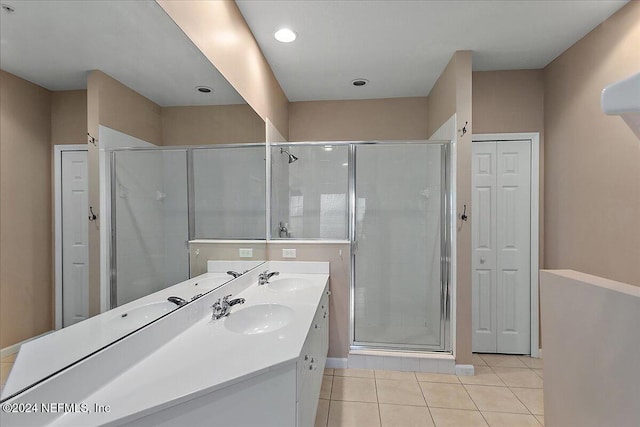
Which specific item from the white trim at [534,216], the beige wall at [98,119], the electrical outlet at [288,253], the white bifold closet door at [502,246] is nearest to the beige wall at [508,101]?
the white trim at [534,216]

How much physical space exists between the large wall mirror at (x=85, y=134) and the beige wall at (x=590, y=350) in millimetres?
1912

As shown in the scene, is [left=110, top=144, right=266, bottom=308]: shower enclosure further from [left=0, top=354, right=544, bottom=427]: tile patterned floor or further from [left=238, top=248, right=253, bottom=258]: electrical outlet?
[left=0, top=354, right=544, bottom=427]: tile patterned floor

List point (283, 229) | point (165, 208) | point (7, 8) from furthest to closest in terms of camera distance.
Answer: point (283, 229), point (165, 208), point (7, 8)

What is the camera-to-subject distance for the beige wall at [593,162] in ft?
6.30

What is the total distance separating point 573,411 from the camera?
4.61 feet

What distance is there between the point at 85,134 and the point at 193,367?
794 mm

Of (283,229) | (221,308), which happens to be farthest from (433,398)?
(283,229)

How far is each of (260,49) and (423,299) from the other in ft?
9.00

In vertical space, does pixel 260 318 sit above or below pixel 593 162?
below

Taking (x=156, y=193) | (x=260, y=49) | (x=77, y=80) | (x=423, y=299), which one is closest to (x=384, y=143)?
(x=260, y=49)

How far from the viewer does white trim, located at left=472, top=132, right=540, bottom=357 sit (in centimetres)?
277

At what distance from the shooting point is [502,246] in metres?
2.85

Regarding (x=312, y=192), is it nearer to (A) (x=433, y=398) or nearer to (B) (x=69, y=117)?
(A) (x=433, y=398)

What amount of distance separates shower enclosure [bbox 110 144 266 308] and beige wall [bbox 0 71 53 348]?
206 mm
